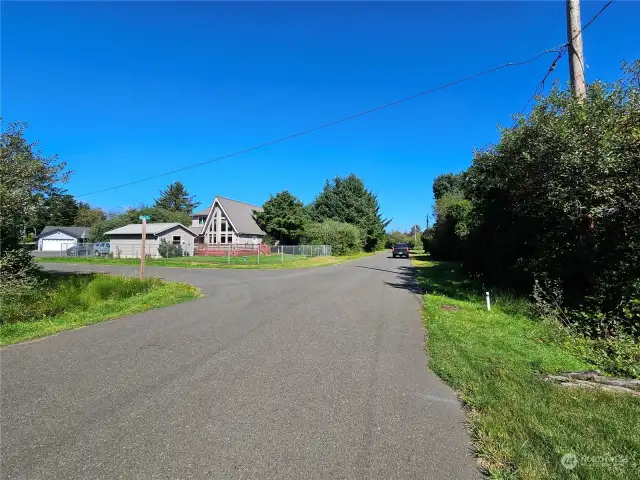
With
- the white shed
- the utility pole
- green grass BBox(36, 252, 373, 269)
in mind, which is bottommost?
green grass BBox(36, 252, 373, 269)

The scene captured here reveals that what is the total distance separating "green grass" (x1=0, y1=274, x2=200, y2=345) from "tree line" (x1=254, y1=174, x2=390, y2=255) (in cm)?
2962

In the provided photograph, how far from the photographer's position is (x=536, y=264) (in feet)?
30.0

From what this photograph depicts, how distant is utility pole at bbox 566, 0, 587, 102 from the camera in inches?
348

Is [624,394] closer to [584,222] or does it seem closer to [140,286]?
[584,222]

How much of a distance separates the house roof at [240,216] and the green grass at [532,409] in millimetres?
37060

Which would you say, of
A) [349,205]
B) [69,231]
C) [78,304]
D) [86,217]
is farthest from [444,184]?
[86,217]

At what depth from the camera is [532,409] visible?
3639mm

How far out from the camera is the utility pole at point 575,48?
8828 millimetres

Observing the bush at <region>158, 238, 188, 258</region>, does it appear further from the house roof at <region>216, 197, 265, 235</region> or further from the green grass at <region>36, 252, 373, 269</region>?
the house roof at <region>216, 197, 265, 235</region>

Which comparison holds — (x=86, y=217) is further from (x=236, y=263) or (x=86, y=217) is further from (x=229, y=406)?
(x=229, y=406)

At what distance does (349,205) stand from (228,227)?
2166 cm

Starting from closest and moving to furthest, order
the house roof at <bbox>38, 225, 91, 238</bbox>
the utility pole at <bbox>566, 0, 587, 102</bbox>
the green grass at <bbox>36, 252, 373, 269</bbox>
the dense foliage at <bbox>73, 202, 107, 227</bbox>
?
1. the utility pole at <bbox>566, 0, 587, 102</bbox>
2. the green grass at <bbox>36, 252, 373, 269</bbox>
3. the house roof at <bbox>38, 225, 91, 238</bbox>
4. the dense foliage at <bbox>73, 202, 107, 227</bbox>

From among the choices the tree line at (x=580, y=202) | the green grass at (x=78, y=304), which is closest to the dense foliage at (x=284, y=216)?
the green grass at (x=78, y=304)

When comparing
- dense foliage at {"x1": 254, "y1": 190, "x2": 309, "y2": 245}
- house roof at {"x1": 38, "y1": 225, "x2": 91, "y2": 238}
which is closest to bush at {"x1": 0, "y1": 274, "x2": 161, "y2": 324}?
dense foliage at {"x1": 254, "y1": 190, "x2": 309, "y2": 245}
